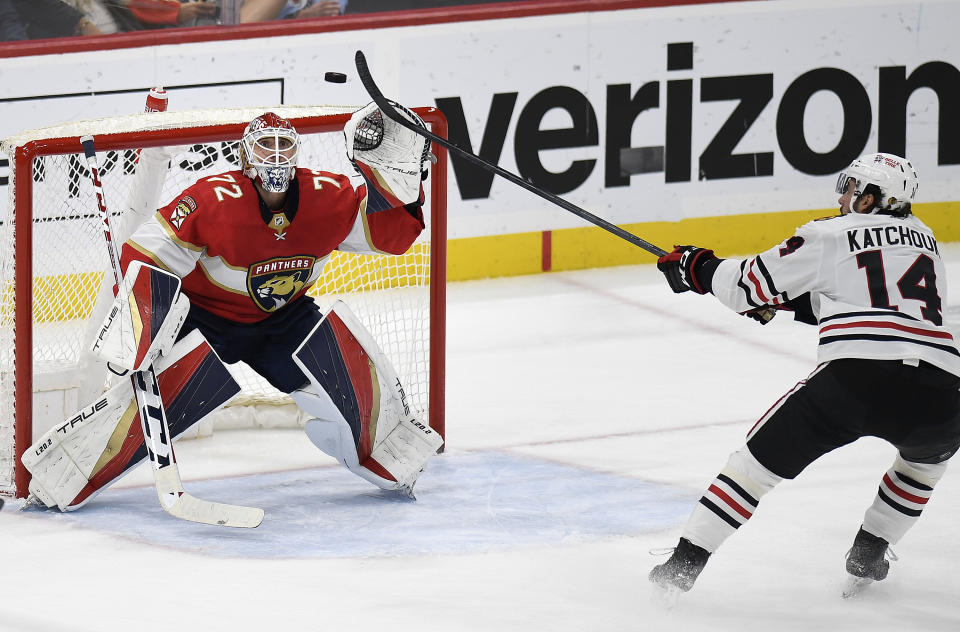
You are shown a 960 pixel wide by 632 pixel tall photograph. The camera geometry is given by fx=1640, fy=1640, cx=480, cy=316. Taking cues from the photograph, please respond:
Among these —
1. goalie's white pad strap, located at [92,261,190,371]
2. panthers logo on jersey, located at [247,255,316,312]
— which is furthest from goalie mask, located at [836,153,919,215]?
goalie's white pad strap, located at [92,261,190,371]

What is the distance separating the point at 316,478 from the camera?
430 cm

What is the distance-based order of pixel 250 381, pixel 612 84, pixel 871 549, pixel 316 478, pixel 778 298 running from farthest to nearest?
1. pixel 612 84
2. pixel 250 381
3. pixel 316 478
4. pixel 871 549
5. pixel 778 298

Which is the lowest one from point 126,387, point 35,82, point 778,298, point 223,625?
point 223,625

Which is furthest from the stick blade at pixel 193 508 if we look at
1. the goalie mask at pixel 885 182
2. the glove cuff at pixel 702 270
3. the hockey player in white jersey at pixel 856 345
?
the goalie mask at pixel 885 182

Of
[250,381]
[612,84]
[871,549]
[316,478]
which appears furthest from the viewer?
[612,84]

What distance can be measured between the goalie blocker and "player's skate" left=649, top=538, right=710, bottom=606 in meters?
0.95

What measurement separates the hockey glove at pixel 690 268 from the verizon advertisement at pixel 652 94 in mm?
2792

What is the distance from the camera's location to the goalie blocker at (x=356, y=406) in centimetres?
401

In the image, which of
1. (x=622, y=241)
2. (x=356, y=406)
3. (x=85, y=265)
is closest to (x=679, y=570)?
(x=356, y=406)

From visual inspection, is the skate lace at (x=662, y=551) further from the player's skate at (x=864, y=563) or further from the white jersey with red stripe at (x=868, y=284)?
the white jersey with red stripe at (x=868, y=284)

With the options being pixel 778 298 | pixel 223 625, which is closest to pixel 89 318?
pixel 223 625

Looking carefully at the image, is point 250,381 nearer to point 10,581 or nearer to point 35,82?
point 35,82

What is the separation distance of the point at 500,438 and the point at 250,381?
89cm

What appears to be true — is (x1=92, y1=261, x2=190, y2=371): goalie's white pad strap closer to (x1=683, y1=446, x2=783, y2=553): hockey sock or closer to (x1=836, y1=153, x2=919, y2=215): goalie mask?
(x1=683, y1=446, x2=783, y2=553): hockey sock
